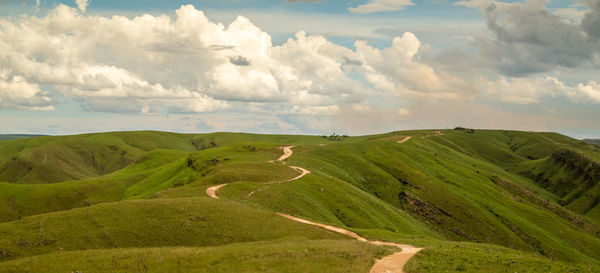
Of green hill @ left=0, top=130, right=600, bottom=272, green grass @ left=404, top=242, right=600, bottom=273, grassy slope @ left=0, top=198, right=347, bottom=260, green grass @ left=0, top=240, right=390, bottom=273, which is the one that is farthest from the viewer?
grassy slope @ left=0, top=198, right=347, bottom=260

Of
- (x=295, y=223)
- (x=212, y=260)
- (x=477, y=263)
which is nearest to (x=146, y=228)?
(x=212, y=260)

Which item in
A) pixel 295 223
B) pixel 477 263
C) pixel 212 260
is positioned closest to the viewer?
pixel 477 263

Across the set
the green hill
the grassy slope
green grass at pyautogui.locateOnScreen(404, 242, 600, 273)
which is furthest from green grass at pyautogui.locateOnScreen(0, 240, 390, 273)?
the grassy slope

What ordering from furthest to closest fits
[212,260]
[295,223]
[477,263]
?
[295,223] → [212,260] → [477,263]

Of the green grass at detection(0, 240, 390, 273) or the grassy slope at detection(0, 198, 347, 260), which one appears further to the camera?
the grassy slope at detection(0, 198, 347, 260)

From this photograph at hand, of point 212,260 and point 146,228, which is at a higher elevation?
point 212,260

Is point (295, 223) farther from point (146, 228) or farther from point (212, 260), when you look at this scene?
point (146, 228)

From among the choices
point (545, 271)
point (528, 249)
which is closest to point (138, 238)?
point (545, 271)

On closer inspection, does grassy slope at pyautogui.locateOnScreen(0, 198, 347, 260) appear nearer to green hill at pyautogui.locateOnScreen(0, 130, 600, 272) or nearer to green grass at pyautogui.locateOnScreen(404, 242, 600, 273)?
green hill at pyautogui.locateOnScreen(0, 130, 600, 272)

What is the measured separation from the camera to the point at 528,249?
106 meters

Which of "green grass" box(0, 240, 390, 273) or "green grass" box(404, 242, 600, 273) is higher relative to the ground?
"green grass" box(404, 242, 600, 273)

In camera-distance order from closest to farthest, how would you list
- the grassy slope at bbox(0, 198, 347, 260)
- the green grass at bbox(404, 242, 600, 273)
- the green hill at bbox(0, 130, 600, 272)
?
the green grass at bbox(404, 242, 600, 273)
the green hill at bbox(0, 130, 600, 272)
the grassy slope at bbox(0, 198, 347, 260)

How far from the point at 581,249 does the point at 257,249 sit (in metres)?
131

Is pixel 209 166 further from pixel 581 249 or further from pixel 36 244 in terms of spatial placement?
pixel 581 249
